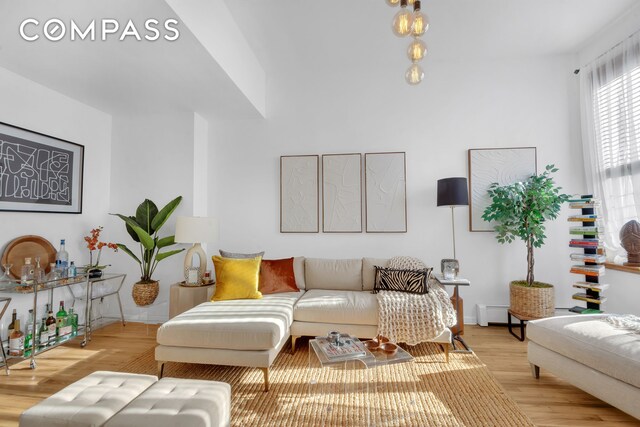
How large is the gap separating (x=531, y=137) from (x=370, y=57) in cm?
211

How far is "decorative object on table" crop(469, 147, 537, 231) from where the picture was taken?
357cm

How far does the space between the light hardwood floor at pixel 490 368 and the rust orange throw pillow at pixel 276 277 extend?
124 cm

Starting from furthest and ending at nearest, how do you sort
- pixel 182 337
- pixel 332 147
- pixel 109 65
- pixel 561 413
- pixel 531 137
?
pixel 332 147, pixel 531 137, pixel 109 65, pixel 182 337, pixel 561 413

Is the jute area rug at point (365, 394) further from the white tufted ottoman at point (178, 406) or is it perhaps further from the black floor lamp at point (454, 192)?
the black floor lamp at point (454, 192)

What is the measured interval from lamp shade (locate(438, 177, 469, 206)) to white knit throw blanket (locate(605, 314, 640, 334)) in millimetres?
1399

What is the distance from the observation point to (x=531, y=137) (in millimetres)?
3609

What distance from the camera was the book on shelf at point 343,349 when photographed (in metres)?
1.85

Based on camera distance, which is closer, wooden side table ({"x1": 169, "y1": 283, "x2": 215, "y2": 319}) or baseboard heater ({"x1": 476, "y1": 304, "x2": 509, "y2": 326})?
wooden side table ({"x1": 169, "y1": 283, "x2": 215, "y2": 319})

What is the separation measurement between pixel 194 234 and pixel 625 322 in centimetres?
363

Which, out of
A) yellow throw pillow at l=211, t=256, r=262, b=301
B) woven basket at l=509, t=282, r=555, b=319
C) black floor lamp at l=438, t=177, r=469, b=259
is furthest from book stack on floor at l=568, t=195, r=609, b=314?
yellow throw pillow at l=211, t=256, r=262, b=301

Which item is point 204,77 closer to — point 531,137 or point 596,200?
point 531,137

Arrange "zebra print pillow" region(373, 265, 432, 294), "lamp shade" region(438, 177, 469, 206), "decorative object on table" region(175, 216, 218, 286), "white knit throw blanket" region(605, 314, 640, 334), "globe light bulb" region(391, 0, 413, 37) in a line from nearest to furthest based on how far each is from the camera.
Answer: "globe light bulb" region(391, 0, 413, 37), "white knit throw blanket" region(605, 314, 640, 334), "zebra print pillow" region(373, 265, 432, 294), "lamp shade" region(438, 177, 469, 206), "decorative object on table" region(175, 216, 218, 286)

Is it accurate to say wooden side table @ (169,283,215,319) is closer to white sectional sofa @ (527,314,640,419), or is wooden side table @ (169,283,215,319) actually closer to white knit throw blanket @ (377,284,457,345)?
white knit throw blanket @ (377,284,457,345)

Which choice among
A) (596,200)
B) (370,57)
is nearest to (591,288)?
(596,200)
